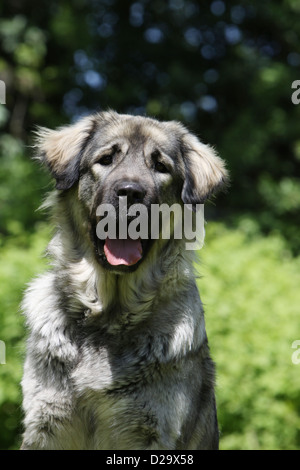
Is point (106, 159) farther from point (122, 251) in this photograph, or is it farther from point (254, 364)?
point (254, 364)

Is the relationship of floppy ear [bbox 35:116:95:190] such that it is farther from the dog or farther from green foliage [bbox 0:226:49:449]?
green foliage [bbox 0:226:49:449]

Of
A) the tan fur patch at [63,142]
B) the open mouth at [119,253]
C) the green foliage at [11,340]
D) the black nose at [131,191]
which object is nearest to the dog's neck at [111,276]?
the open mouth at [119,253]

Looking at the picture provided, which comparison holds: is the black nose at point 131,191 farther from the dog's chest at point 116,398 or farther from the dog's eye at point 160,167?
the dog's chest at point 116,398

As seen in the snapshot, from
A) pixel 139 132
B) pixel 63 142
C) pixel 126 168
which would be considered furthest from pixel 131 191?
pixel 63 142

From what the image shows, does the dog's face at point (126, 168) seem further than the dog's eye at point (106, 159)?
No

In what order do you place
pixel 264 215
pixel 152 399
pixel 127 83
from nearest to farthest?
1. pixel 152 399
2. pixel 264 215
3. pixel 127 83

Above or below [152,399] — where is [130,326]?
above

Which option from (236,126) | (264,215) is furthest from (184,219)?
(236,126)

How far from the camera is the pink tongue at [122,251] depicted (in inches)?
136

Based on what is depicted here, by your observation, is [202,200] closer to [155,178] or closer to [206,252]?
[155,178]

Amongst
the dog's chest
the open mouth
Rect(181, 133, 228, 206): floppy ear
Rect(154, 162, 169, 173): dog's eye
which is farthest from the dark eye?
the dog's chest

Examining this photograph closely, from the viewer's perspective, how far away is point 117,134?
3.71 m

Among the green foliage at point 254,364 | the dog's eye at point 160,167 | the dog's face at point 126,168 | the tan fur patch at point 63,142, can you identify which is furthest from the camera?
the green foliage at point 254,364

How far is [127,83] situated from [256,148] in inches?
140
